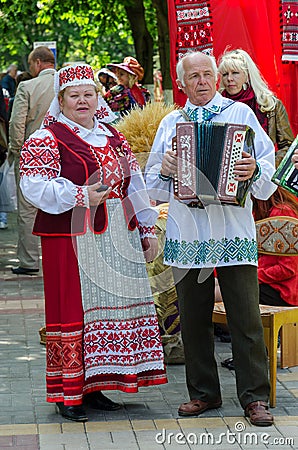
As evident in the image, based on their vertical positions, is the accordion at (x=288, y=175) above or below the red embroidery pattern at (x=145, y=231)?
above

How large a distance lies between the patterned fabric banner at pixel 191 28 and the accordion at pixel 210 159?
3.48 metres

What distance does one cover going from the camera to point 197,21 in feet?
28.0

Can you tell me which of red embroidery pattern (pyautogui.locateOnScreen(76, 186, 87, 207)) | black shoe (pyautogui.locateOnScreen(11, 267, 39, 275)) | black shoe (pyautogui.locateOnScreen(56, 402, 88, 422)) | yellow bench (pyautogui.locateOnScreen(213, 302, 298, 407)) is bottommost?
black shoe (pyautogui.locateOnScreen(11, 267, 39, 275))

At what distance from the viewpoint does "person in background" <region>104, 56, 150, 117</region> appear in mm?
11094

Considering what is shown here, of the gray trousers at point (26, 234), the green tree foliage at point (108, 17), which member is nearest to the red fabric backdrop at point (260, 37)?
the gray trousers at point (26, 234)

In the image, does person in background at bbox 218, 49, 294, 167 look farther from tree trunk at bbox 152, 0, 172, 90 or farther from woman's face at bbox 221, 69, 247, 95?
tree trunk at bbox 152, 0, 172, 90

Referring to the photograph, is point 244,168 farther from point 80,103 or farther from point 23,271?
point 23,271

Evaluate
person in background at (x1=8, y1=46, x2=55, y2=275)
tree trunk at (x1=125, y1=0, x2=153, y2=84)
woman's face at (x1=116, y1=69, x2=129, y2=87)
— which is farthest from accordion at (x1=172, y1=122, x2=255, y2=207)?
tree trunk at (x1=125, y1=0, x2=153, y2=84)

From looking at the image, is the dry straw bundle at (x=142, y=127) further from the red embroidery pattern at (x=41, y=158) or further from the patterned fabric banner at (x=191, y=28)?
the red embroidery pattern at (x=41, y=158)

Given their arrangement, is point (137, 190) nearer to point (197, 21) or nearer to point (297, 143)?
point (297, 143)

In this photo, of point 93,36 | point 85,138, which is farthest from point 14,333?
point 93,36

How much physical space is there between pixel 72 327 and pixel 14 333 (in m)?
2.58

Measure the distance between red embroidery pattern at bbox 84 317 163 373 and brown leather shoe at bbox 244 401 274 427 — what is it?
1.99ft

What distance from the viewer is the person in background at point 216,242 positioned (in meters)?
5.34
